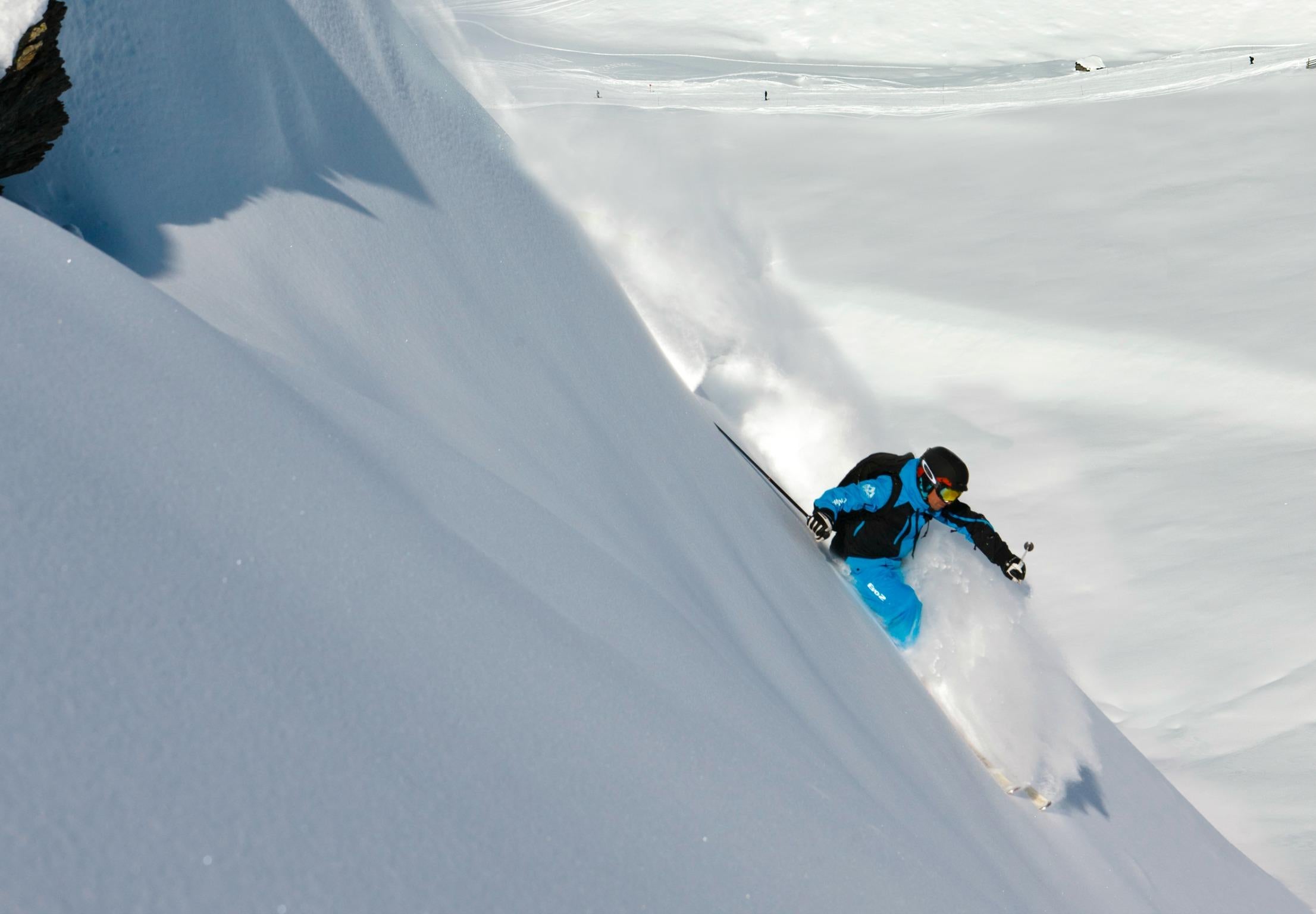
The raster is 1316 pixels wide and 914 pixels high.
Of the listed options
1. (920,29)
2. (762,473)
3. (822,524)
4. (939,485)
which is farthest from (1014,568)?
(920,29)

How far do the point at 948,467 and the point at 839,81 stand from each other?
8.70 meters

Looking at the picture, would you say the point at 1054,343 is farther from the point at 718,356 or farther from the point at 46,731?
the point at 46,731

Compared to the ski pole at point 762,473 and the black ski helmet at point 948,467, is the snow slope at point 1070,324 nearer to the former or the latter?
the ski pole at point 762,473

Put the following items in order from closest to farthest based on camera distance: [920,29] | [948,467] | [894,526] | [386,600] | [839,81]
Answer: [386,600] → [948,467] → [894,526] → [839,81] → [920,29]

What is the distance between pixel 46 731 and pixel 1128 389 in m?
6.47

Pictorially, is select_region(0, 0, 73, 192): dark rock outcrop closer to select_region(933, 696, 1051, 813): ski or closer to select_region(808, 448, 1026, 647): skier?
select_region(808, 448, 1026, 647): skier

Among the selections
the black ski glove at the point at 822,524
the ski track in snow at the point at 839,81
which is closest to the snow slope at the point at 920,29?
the ski track in snow at the point at 839,81

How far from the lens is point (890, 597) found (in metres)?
4.23

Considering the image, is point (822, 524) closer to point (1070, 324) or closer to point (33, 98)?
point (33, 98)

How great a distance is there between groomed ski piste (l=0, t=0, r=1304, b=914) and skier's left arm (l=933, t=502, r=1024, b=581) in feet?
1.37

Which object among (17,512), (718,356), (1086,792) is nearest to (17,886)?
(17,512)

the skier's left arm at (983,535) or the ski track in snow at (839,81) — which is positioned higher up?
the ski track in snow at (839,81)

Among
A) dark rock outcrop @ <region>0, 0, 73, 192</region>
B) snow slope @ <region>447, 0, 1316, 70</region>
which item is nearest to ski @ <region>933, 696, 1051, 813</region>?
dark rock outcrop @ <region>0, 0, 73, 192</region>

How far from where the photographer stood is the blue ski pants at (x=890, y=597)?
422 centimetres
